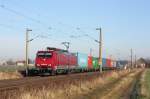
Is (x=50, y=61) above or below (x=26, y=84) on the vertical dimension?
above

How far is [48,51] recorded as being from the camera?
168 ft

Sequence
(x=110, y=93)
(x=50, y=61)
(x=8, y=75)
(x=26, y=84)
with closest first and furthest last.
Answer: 1. (x=110, y=93)
2. (x=26, y=84)
3. (x=8, y=75)
4. (x=50, y=61)

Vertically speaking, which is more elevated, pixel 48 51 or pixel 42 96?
pixel 48 51

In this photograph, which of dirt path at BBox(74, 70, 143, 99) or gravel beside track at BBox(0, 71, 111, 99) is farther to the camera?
dirt path at BBox(74, 70, 143, 99)

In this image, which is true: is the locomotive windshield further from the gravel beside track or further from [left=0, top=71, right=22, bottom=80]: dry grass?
the gravel beside track

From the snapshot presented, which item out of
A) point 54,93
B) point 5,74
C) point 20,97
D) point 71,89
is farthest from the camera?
point 5,74

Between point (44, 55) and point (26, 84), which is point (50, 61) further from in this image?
point (26, 84)

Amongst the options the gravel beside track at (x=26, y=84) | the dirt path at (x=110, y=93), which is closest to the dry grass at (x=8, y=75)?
the gravel beside track at (x=26, y=84)

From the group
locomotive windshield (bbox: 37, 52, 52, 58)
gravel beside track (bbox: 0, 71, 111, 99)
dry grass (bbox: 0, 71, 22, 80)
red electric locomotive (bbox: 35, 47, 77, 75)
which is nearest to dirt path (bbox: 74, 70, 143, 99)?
gravel beside track (bbox: 0, 71, 111, 99)

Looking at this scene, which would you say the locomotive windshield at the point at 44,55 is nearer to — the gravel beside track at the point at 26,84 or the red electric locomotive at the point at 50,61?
the red electric locomotive at the point at 50,61

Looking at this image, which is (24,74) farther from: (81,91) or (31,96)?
(31,96)

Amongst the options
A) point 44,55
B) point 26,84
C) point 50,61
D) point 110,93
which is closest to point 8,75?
point 50,61

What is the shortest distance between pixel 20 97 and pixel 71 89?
741cm

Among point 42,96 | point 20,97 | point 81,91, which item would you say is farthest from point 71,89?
point 20,97
